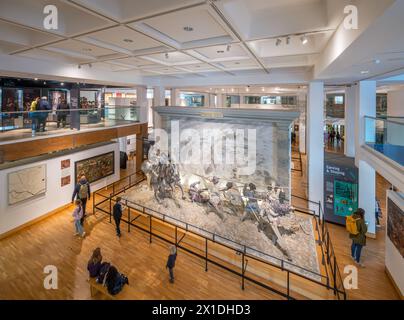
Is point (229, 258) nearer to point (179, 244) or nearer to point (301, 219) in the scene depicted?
point (179, 244)

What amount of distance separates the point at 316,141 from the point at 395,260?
13.6 feet

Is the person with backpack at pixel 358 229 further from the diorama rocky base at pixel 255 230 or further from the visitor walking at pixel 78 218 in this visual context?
the visitor walking at pixel 78 218

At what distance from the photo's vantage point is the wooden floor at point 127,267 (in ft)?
15.9

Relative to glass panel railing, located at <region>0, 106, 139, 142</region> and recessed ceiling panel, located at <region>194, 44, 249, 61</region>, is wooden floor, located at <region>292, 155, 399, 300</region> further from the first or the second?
glass panel railing, located at <region>0, 106, 139, 142</region>

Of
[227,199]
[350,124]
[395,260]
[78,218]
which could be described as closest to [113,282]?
[78,218]

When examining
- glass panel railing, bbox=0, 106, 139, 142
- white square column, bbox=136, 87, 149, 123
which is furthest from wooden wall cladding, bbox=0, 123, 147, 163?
white square column, bbox=136, 87, 149, 123

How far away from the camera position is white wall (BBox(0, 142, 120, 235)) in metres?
6.97

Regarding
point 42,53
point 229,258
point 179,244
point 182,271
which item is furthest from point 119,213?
point 42,53

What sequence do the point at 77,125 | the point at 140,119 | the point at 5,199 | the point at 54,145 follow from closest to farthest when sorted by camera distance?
the point at 5,199 → the point at 54,145 → the point at 77,125 → the point at 140,119

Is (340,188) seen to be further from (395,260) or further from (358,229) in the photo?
(395,260)

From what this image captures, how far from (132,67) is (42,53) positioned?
2801mm

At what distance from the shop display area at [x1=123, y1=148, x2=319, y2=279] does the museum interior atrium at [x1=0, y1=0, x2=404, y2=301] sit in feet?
0.15

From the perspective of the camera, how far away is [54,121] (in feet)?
27.2
